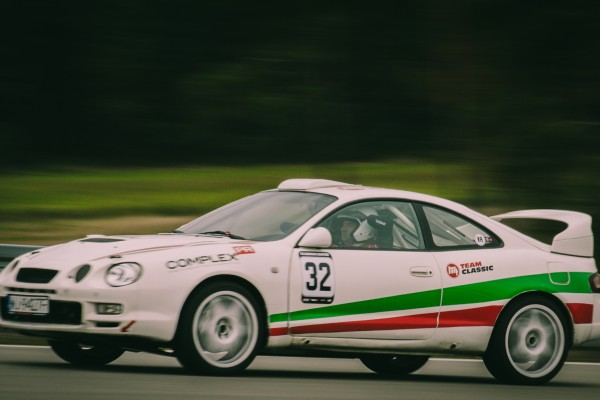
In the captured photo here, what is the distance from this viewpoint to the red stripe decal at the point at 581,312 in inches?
366

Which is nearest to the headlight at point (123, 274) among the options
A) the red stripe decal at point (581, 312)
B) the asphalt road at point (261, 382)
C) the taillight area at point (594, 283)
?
the asphalt road at point (261, 382)

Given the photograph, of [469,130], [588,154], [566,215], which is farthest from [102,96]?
[566,215]

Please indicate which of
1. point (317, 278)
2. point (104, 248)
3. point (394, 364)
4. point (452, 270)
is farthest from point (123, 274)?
point (394, 364)

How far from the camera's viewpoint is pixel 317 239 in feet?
27.2

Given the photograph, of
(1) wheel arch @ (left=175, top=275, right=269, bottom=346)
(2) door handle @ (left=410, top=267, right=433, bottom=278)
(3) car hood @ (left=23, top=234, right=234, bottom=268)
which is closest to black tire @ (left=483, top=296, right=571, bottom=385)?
(2) door handle @ (left=410, top=267, right=433, bottom=278)

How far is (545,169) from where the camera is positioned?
53.7 feet

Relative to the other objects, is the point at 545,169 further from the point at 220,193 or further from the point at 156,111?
the point at 156,111

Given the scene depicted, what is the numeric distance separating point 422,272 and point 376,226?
0.50m

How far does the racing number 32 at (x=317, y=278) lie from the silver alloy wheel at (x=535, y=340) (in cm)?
162

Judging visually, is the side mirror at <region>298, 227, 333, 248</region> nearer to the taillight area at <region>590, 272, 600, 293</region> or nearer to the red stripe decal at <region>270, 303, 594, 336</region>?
the red stripe decal at <region>270, 303, 594, 336</region>

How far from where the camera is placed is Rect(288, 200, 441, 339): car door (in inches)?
326

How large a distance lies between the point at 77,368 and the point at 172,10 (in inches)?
667

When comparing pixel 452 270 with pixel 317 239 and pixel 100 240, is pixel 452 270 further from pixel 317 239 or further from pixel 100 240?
pixel 100 240

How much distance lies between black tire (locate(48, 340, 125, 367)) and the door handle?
90.1 inches
